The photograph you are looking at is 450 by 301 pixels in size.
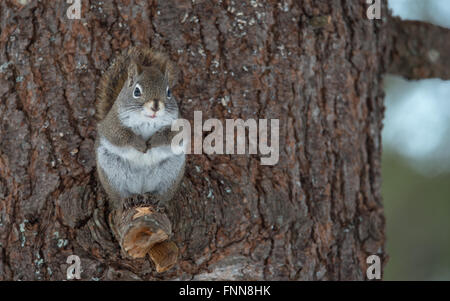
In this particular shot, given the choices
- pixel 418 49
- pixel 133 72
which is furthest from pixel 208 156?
pixel 418 49

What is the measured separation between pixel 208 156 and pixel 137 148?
0.26 m

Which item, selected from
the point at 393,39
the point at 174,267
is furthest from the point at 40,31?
the point at 393,39

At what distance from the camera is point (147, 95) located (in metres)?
1.43

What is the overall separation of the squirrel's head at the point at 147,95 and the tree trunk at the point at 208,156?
21cm

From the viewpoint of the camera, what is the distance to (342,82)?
184 cm

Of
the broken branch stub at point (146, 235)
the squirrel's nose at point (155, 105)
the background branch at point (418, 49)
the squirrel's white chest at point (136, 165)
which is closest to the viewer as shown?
the broken branch stub at point (146, 235)

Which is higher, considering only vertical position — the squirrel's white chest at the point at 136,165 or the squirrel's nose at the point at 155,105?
the squirrel's nose at the point at 155,105

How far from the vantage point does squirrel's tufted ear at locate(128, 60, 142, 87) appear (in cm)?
147

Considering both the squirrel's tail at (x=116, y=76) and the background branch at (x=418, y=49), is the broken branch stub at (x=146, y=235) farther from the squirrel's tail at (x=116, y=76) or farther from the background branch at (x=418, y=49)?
the background branch at (x=418, y=49)

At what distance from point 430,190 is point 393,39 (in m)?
1.65

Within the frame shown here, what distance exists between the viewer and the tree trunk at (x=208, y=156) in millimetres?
1542

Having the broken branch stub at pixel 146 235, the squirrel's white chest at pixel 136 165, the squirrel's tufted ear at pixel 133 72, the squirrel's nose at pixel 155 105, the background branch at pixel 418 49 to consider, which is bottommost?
the broken branch stub at pixel 146 235

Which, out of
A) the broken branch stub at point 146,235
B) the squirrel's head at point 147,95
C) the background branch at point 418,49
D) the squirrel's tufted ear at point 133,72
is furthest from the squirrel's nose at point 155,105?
the background branch at point 418,49

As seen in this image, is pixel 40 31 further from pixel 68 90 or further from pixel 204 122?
pixel 204 122
